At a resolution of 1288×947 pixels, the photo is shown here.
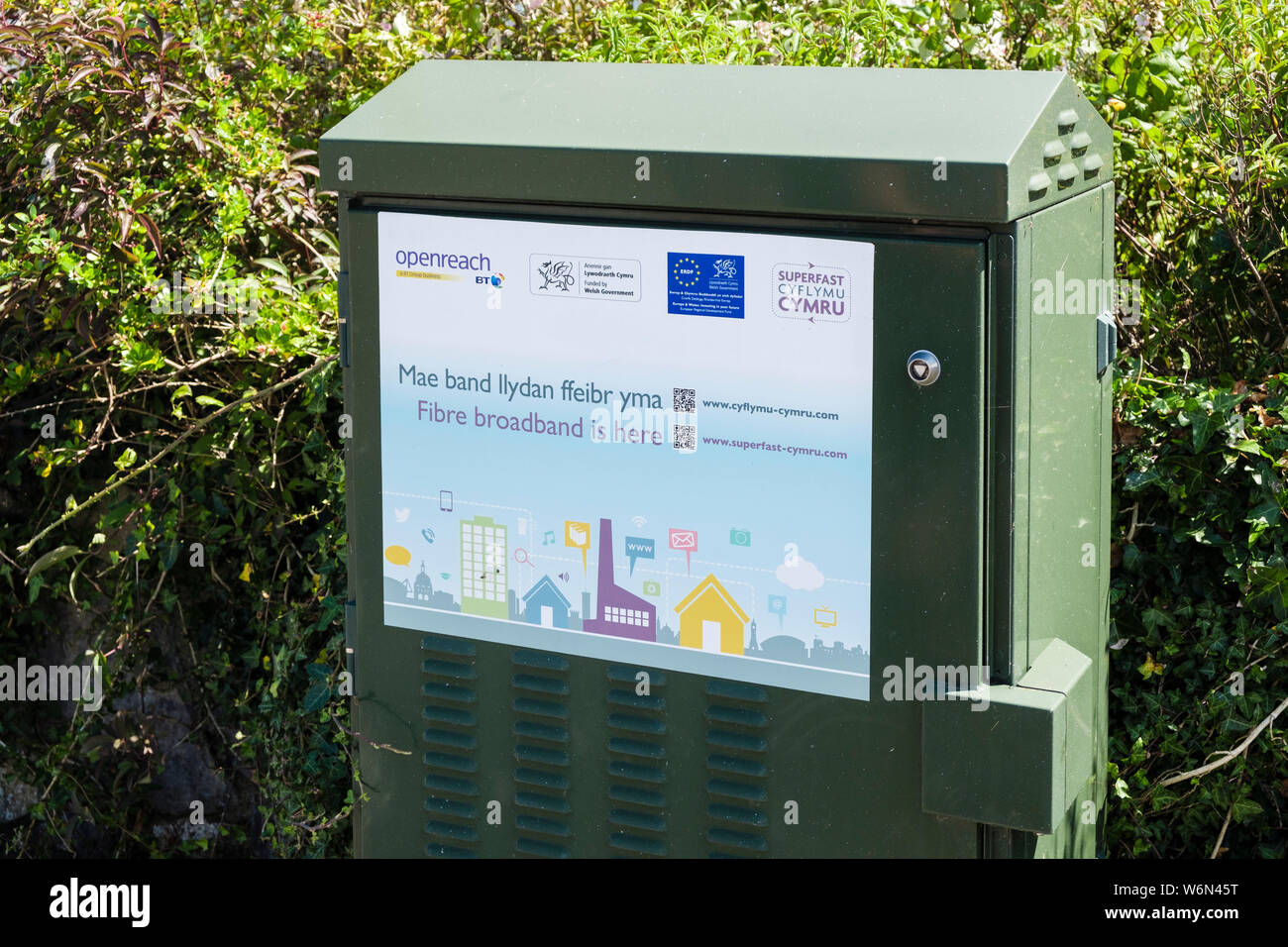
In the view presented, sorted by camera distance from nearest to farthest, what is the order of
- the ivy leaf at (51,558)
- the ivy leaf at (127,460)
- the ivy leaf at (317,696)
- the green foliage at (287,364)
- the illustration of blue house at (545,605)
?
the illustration of blue house at (545,605)
the green foliage at (287,364)
the ivy leaf at (317,696)
the ivy leaf at (127,460)
the ivy leaf at (51,558)

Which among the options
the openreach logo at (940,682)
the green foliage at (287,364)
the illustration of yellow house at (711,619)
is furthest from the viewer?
the green foliage at (287,364)

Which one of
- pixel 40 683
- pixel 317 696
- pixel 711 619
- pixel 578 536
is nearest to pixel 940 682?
pixel 711 619

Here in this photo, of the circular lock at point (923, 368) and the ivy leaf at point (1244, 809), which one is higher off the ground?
the circular lock at point (923, 368)

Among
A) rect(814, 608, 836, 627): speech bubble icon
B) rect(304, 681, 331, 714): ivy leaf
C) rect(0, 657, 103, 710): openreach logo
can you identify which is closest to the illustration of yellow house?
rect(814, 608, 836, 627): speech bubble icon

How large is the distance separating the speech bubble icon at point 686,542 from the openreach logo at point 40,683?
202 centimetres

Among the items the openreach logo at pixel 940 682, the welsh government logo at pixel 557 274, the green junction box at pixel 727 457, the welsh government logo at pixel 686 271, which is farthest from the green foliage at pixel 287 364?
the welsh government logo at pixel 686 271

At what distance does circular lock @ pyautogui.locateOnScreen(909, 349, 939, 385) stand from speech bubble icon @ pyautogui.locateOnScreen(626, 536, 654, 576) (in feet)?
1.70

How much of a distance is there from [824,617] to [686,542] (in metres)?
0.25

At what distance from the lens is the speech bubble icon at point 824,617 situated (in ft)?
7.59

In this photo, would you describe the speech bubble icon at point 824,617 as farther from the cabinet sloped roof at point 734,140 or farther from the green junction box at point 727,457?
the cabinet sloped roof at point 734,140

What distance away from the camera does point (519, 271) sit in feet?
7.97

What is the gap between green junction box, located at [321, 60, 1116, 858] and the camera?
220cm

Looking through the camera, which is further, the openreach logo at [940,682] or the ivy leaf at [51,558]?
the ivy leaf at [51,558]

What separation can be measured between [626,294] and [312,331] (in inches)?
47.5
